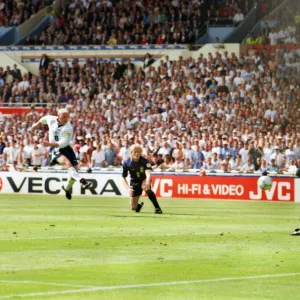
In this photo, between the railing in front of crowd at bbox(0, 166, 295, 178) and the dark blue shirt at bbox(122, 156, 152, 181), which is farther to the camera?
the railing in front of crowd at bbox(0, 166, 295, 178)

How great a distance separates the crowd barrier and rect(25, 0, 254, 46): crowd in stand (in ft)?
46.4

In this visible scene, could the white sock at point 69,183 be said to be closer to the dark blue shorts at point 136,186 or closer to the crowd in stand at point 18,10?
the dark blue shorts at point 136,186

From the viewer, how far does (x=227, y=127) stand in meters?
38.0

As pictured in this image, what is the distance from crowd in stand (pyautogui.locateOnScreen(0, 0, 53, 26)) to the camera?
5691 cm

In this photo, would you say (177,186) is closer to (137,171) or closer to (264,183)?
(264,183)

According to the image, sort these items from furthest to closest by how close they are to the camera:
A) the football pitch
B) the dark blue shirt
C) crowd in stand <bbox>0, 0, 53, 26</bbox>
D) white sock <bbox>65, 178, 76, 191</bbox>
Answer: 1. crowd in stand <bbox>0, 0, 53, 26</bbox>
2. white sock <bbox>65, 178, 76, 191</bbox>
3. the dark blue shirt
4. the football pitch

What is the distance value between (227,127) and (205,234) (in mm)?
19957

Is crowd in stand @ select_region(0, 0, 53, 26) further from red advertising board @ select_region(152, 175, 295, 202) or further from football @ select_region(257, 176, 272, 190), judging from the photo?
football @ select_region(257, 176, 272, 190)

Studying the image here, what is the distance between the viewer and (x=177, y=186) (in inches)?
1444

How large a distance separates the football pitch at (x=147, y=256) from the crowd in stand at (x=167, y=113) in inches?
343

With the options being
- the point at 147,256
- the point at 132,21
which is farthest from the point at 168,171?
the point at 147,256

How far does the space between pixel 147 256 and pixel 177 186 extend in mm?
22405

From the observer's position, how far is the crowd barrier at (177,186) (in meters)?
34.7

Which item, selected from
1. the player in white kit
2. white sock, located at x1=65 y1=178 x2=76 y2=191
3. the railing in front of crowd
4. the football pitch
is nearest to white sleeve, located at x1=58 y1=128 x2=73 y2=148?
the player in white kit
